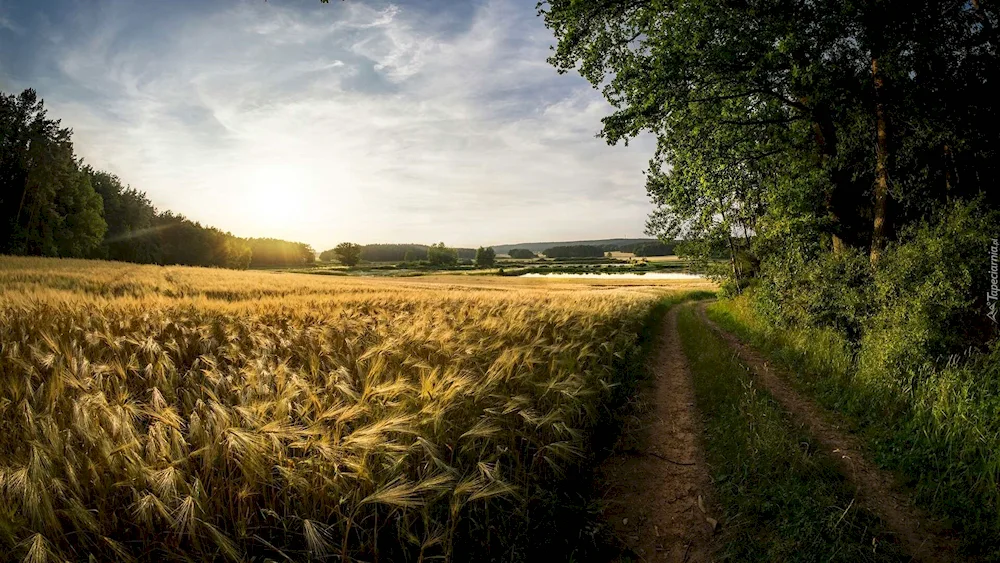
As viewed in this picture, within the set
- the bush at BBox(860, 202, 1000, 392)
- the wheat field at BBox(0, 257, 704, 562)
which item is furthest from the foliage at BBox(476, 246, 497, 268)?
the wheat field at BBox(0, 257, 704, 562)

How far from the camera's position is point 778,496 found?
386 centimetres

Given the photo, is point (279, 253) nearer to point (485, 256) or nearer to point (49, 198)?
point (485, 256)

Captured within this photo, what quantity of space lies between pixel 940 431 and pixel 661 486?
12.1ft

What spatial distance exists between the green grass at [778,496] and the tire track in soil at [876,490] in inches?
6.7

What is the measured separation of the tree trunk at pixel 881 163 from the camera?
1073cm

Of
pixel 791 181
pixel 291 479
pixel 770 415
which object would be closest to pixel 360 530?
pixel 291 479

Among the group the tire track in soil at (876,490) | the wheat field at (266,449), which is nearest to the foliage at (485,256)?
the tire track in soil at (876,490)

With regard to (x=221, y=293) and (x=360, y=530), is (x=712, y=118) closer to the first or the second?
(x=360, y=530)

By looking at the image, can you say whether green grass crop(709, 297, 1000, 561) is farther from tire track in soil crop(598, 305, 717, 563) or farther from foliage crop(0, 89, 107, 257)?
foliage crop(0, 89, 107, 257)

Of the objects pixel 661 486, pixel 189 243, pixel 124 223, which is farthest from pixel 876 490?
pixel 189 243

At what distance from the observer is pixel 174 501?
7.44 feet

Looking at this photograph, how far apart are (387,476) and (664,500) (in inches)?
115

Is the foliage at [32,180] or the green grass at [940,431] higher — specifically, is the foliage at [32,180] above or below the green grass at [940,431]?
above

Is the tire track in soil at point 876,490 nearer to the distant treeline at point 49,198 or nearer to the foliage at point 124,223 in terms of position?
the distant treeline at point 49,198
